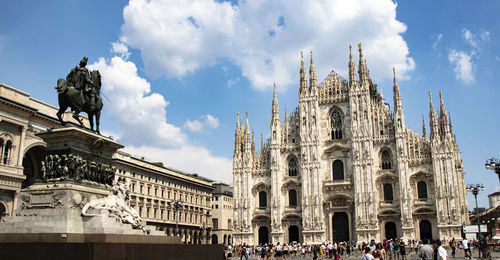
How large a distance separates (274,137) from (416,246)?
20.9 m

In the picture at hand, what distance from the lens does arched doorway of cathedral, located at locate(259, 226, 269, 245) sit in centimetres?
5585

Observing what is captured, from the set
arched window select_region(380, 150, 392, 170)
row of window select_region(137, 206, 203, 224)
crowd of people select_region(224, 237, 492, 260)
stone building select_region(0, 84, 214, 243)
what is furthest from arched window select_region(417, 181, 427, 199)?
row of window select_region(137, 206, 203, 224)

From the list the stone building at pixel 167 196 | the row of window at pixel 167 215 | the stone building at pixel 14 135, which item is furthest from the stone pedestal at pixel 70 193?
the row of window at pixel 167 215

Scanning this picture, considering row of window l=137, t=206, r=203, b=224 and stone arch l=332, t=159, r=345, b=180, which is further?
row of window l=137, t=206, r=203, b=224

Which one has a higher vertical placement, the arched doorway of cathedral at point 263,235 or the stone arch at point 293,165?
the stone arch at point 293,165

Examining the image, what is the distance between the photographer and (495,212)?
88.8 metres

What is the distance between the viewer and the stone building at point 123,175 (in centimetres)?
3506

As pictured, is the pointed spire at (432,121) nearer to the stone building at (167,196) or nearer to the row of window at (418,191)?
the row of window at (418,191)

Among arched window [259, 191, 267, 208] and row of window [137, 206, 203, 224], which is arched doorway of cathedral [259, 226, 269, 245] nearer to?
arched window [259, 191, 267, 208]

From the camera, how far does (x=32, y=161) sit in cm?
4162

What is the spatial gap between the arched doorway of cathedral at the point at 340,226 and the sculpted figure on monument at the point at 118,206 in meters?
41.9

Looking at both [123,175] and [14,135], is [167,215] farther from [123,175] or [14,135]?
[14,135]

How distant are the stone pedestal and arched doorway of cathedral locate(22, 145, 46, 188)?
28953 mm

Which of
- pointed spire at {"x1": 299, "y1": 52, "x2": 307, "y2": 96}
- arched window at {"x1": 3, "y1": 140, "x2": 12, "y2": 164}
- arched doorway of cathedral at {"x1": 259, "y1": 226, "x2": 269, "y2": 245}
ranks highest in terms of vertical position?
pointed spire at {"x1": 299, "y1": 52, "x2": 307, "y2": 96}
